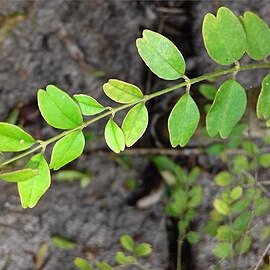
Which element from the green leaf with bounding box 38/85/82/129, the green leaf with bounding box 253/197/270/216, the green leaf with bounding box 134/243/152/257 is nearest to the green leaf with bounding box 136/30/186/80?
the green leaf with bounding box 38/85/82/129

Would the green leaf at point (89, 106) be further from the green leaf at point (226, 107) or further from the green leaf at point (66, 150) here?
the green leaf at point (226, 107)

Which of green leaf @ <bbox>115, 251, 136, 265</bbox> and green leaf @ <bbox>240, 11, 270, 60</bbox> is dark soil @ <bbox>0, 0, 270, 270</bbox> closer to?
green leaf @ <bbox>115, 251, 136, 265</bbox>

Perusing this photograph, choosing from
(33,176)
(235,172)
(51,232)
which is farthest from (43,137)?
(33,176)

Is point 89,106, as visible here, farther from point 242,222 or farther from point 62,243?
point 62,243

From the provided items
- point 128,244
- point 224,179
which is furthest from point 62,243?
point 224,179

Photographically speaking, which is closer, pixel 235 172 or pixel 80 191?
pixel 235 172

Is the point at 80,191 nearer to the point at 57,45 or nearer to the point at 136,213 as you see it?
the point at 136,213
